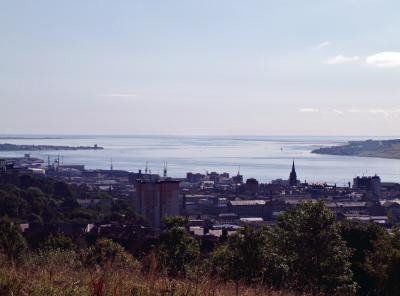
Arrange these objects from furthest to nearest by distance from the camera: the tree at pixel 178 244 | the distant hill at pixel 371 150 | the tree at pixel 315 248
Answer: the distant hill at pixel 371 150 → the tree at pixel 178 244 → the tree at pixel 315 248

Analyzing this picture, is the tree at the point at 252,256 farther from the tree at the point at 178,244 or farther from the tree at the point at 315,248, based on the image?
the tree at the point at 178,244

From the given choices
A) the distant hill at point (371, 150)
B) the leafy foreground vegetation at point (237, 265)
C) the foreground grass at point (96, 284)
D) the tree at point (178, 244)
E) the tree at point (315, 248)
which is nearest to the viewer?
the foreground grass at point (96, 284)

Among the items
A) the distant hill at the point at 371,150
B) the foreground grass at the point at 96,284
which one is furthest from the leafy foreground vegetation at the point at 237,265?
the distant hill at the point at 371,150

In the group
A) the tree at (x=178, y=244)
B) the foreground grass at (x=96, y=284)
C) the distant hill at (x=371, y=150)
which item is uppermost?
the distant hill at (x=371, y=150)

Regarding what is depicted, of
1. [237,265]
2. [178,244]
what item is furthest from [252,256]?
[178,244]

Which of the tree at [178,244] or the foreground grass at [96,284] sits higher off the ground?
the foreground grass at [96,284]

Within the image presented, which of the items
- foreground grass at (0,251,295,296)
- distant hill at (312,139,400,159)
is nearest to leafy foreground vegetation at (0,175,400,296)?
foreground grass at (0,251,295,296)

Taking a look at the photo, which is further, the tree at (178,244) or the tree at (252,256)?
the tree at (178,244)

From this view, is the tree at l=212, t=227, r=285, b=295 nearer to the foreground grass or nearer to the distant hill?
the foreground grass
